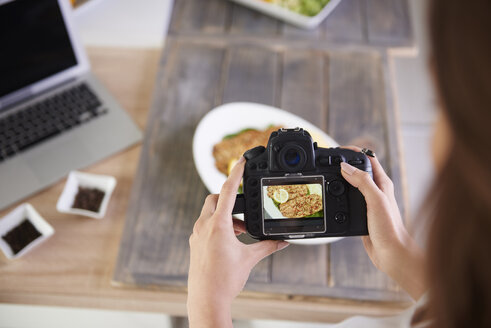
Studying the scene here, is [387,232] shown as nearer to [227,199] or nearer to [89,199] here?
[227,199]

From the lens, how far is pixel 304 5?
136 centimetres

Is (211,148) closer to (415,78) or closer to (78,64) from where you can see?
(78,64)

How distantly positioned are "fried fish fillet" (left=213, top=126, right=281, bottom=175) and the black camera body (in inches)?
12.5

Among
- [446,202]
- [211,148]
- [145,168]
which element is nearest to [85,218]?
[145,168]

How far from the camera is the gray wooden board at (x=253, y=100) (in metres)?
0.95

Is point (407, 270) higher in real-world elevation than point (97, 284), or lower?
higher

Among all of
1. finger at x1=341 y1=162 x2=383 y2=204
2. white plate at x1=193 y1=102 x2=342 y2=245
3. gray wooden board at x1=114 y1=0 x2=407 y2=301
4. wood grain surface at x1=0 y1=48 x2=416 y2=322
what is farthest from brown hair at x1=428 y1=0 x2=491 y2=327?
white plate at x1=193 y1=102 x2=342 y2=245

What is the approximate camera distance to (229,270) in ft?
2.14

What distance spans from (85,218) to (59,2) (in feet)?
1.62

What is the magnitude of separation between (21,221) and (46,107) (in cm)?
30

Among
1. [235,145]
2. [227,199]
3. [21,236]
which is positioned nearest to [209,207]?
[227,199]

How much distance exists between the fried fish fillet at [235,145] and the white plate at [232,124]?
0.05 ft

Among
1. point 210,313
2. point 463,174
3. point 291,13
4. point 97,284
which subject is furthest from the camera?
point 291,13

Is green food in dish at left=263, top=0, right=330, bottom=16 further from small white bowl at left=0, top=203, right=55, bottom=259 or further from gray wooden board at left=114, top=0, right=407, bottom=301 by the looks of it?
small white bowl at left=0, top=203, right=55, bottom=259
